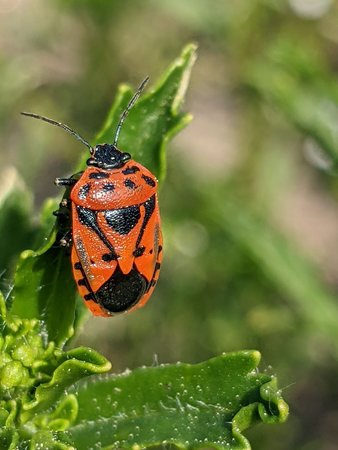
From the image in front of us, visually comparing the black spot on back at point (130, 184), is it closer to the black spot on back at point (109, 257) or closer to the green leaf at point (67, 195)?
the green leaf at point (67, 195)

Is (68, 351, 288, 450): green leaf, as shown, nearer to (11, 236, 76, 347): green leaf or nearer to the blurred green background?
(11, 236, 76, 347): green leaf

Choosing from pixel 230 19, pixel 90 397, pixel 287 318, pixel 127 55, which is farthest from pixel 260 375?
pixel 127 55

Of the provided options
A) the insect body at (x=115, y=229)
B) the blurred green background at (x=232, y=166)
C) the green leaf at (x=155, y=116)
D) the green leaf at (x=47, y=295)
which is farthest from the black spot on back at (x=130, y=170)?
the blurred green background at (x=232, y=166)

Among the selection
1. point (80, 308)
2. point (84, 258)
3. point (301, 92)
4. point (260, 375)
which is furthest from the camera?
point (301, 92)

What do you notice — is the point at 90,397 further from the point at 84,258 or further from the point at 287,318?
the point at 287,318

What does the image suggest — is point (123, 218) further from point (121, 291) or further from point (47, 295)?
point (47, 295)

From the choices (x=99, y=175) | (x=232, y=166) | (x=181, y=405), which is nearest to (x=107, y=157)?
(x=99, y=175)
